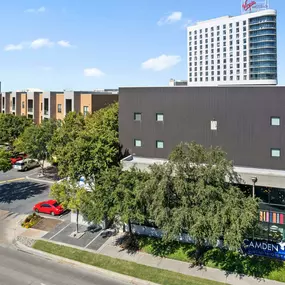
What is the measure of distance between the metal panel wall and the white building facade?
319 ft

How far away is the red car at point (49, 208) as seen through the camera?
31.8 metres

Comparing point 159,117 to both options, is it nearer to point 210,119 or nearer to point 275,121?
point 210,119

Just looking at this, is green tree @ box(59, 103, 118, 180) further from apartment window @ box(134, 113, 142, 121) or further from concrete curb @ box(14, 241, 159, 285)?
concrete curb @ box(14, 241, 159, 285)

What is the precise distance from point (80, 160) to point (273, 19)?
126 meters

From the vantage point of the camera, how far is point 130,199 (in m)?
22.7

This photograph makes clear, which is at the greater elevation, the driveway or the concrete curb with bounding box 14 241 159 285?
the driveway

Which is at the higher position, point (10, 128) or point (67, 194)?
point (10, 128)

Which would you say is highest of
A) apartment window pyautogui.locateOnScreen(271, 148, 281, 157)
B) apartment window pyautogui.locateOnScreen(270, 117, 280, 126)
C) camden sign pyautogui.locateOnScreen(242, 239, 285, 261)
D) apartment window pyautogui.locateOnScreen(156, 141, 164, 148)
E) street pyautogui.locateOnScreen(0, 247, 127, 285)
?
apartment window pyautogui.locateOnScreen(270, 117, 280, 126)

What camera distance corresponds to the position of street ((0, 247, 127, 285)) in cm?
2072

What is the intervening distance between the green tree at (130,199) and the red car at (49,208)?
11.0 meters

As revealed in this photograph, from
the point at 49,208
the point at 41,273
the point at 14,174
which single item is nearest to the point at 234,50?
the point at 14,174

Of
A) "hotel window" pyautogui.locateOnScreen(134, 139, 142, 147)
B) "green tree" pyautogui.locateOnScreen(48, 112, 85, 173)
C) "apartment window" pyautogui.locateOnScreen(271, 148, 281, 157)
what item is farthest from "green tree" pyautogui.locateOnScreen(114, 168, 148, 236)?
"apartment window" pyautogui.locateOnScreen(271, 148, 281, 157)

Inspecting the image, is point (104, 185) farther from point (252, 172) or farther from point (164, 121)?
point (252, 172)

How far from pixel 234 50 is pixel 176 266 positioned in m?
128
